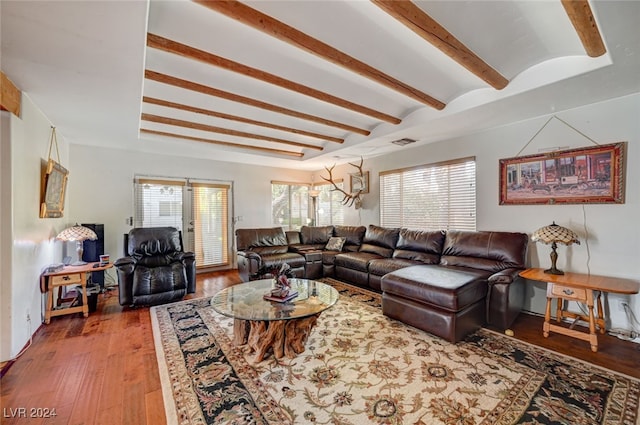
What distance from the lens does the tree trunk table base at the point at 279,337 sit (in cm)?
225

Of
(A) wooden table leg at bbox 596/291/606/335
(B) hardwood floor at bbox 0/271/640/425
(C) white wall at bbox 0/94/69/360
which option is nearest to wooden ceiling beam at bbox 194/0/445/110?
(C) white wall at bbox 0/94/69/360

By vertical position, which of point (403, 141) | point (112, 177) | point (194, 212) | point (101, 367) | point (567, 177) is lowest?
point (101, 367)

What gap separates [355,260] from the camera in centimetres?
441

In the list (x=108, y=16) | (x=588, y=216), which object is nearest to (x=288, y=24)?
(x=108, y=16)

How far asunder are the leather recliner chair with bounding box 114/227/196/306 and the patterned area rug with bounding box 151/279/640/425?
102 centimetres

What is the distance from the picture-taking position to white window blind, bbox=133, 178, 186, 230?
4.94m

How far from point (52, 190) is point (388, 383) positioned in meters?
4.34

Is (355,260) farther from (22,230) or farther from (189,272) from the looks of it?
(22,230)

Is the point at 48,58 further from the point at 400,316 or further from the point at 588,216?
the point at 588,216

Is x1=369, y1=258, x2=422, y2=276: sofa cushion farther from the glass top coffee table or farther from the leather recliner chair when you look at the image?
the leather recliner chair

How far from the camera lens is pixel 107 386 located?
1937mm

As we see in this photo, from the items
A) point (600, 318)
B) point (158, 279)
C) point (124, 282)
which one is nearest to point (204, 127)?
point (158, 279)

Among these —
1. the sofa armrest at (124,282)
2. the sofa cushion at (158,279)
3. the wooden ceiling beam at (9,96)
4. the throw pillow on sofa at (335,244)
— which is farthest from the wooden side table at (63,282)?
the throw pillow on sofa at (335,244)

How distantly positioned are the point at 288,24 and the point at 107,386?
3005 millimetres
